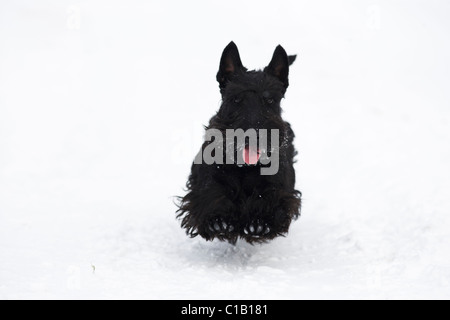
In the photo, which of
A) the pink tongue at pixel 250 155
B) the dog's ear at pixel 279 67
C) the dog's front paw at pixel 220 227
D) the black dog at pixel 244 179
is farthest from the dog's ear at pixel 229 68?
the dog's front paw at pixel 220 227

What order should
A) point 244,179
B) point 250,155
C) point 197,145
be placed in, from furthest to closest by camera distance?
point 197,145
point 244,179
point 250,155

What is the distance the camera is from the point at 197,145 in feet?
28.5

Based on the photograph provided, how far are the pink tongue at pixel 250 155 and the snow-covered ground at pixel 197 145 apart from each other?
2.60 feet

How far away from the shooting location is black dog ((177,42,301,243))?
167 inches

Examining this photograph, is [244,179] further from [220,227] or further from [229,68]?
[229,68]

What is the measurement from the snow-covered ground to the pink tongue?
793 millimetres

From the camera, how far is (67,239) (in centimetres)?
477

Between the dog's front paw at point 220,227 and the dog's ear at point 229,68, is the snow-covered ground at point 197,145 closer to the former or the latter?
the dog's front paw at point 220,227

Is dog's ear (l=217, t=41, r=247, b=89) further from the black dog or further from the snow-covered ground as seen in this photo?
the snow-covered ground

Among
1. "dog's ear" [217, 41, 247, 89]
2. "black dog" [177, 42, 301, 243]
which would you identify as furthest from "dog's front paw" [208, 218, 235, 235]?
"dog's ear" [217, 41, 247, 89]

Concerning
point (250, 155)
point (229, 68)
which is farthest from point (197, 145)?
point (250, 155)

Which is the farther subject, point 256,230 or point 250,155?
point 256,230

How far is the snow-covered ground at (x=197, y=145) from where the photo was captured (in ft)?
13.1

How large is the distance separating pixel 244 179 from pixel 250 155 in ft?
1.08
